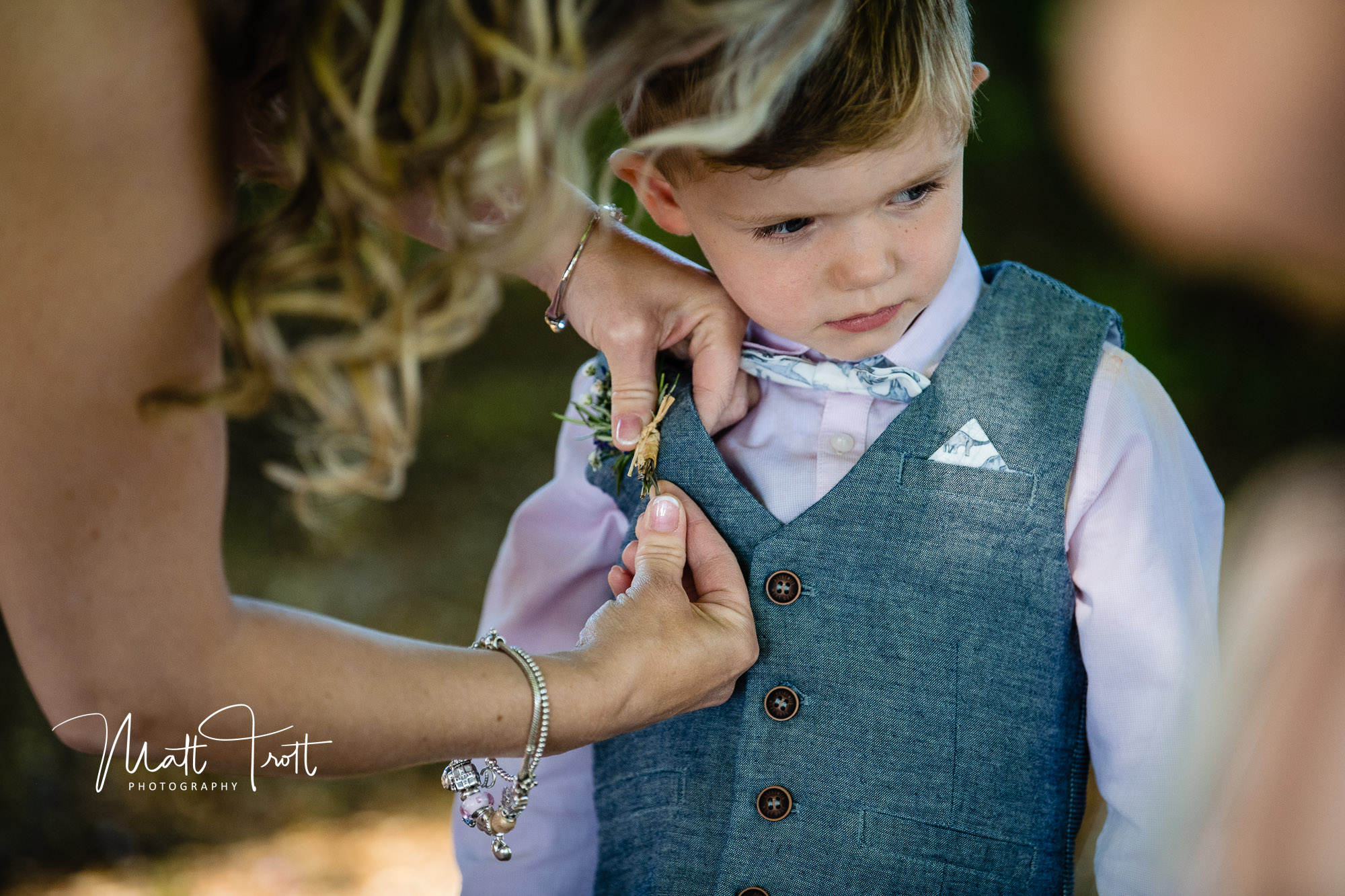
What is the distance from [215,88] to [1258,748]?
988 mm

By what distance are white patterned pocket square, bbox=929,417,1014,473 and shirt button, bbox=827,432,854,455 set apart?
0.13 m

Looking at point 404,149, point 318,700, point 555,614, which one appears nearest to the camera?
point 404,149

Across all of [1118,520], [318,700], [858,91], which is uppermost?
[858,91]

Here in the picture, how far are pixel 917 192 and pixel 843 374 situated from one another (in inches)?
10.6

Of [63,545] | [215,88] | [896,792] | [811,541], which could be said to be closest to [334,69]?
[215,88]

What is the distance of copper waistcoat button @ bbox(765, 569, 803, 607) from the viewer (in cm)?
141

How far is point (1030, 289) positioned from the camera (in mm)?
1479

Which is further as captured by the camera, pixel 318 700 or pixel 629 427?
pixel 629 427

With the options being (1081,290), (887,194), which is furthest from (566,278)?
(1081,290)

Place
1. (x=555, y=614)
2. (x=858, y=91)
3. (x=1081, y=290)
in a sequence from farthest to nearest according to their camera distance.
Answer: (x=1081, y=290) → (x=555, y=614) → (x=858, y=91)

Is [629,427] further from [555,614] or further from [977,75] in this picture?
[977,75]

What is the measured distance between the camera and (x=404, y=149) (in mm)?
951

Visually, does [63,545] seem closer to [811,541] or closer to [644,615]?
[644,615]

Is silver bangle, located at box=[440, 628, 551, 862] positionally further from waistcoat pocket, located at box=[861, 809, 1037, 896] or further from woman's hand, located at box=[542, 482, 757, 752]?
waistcoat pocket, located at box=[861, 809, 1037, 896]
